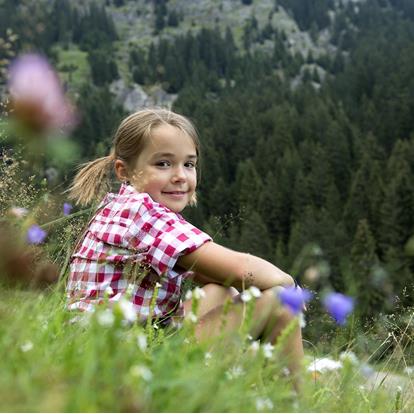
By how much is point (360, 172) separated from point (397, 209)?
32.8 feet

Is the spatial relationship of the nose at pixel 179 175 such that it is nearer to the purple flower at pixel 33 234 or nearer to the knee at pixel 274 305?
the knee at pixel 274 305

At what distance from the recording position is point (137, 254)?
9.73ft

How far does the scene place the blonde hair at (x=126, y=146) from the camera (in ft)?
11.4

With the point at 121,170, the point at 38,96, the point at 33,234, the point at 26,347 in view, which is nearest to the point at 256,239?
the point at 121,170

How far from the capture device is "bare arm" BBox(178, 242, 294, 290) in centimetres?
276

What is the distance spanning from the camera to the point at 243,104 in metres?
117

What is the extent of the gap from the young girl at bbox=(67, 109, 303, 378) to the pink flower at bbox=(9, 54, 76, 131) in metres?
1.39

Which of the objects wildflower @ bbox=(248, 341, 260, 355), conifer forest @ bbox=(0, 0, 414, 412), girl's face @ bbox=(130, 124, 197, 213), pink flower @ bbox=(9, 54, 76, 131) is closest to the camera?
pink flower @ bbox=(9, 54, 76, 131)

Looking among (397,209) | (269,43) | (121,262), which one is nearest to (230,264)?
(121,262)

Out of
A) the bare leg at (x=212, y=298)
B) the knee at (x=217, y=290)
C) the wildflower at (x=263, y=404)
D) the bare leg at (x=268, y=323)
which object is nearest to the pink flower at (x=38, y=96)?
the wildflower at (x=263, y=404)

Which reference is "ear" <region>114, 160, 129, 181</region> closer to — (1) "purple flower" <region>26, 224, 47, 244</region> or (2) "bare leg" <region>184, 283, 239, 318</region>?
(2) "bare leg" <region>184, 283, 239, 318</region>

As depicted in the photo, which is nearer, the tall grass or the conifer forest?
the tall grass

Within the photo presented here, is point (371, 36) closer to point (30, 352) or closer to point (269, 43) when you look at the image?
point (269, 43)

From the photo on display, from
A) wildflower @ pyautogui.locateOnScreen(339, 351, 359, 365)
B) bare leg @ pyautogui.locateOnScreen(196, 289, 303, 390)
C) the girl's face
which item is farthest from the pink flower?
the girl's face
